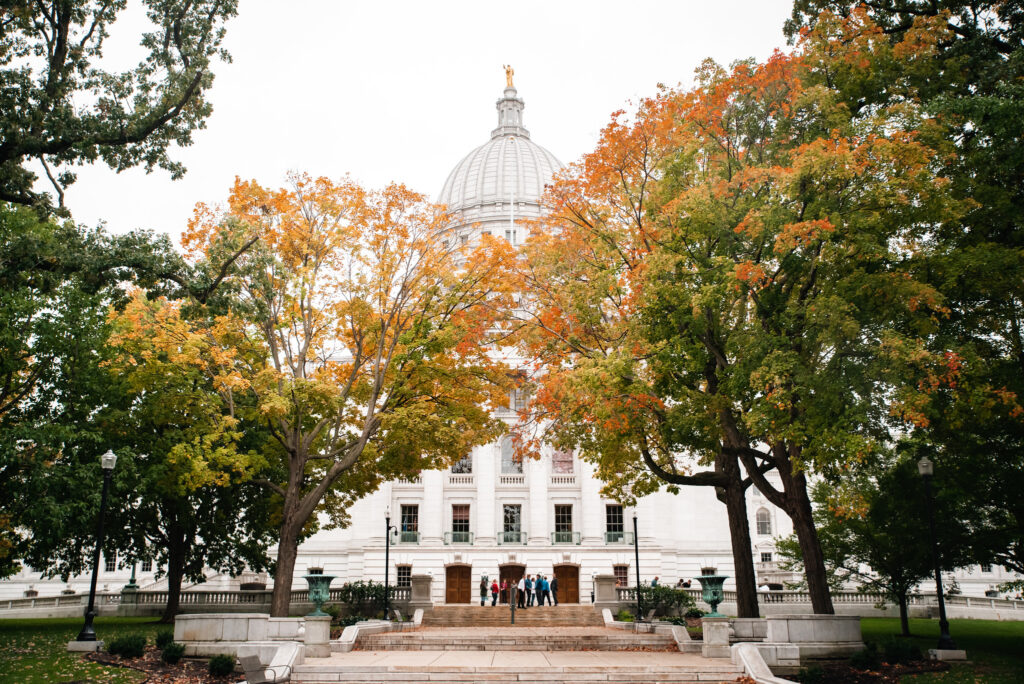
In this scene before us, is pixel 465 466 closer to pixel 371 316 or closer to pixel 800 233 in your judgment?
pixel 371 316

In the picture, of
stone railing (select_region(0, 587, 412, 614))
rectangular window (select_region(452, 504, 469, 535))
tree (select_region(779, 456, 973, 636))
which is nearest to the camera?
tree (select_region(779, 456, 973, 636))

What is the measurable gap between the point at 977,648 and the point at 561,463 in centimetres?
3053

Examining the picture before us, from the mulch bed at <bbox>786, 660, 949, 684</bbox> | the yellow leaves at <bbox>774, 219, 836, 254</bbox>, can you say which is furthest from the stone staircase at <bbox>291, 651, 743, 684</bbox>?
the yellow leaves at <bbox>774, 219, 836, 254</bbox>

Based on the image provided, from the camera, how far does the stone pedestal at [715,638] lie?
57.1ft

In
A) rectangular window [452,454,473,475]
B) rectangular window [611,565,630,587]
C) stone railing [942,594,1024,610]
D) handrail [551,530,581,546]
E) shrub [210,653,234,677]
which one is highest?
rectangular window [452,454,473,475]

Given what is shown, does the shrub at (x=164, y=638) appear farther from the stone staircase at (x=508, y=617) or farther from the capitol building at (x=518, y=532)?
the capitol building at (x=518, y=532)

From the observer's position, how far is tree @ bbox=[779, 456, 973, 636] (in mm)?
21266

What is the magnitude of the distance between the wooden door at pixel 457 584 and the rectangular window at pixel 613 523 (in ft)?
29.2

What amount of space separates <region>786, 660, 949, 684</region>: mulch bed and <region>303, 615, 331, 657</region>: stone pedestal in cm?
1056

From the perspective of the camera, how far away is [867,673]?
50.9ft

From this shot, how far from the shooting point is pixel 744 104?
57.6ft

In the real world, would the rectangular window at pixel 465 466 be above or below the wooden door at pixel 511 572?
above

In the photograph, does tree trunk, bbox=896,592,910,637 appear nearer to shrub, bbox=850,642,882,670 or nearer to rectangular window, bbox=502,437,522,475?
shrub, bbox=850,642,882,670

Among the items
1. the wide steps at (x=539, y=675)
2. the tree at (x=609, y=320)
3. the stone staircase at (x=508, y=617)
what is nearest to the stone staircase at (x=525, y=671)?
the wide steps at (x=539, y=675)
